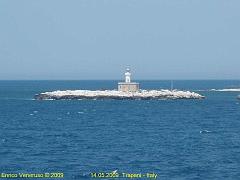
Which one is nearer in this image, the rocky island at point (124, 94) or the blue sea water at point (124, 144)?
the blue sea water at point (124, 144)

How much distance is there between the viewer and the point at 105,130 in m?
64.4

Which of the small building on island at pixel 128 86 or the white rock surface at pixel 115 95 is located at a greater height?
the small building on island at pixel 128 86

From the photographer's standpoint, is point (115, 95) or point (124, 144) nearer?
point (124, 144)

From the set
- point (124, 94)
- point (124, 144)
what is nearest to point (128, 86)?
point (124, 94)

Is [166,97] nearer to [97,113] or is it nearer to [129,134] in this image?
[97,113]

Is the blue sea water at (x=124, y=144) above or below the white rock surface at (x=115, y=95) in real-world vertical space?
below

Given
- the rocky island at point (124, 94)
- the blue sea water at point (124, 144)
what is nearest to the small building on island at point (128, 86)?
the rocky island at point (124, 94)

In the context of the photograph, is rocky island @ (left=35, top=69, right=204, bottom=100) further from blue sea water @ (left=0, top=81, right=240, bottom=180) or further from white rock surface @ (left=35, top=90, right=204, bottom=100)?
blue sea water @ (left=0, top=81, right=240, bottom=180)

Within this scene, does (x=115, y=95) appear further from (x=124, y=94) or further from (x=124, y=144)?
(x=124, y=144)

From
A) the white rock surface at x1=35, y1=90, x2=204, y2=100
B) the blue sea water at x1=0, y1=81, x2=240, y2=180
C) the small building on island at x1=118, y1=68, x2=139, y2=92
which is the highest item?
the small building on island at x1=118, y1=68, x2=139, y2=92

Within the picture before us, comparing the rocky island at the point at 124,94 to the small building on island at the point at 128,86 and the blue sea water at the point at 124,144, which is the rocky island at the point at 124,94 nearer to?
the small building on island at the point at 128,86

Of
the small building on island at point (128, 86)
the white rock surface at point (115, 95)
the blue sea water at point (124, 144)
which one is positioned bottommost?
the blue sea water at point (124, 144)

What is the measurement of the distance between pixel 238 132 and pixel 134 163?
21783mm

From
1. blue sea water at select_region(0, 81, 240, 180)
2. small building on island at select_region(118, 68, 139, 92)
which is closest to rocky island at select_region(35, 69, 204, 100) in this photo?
small building on island at select_region(118, 68, 139, 92)
